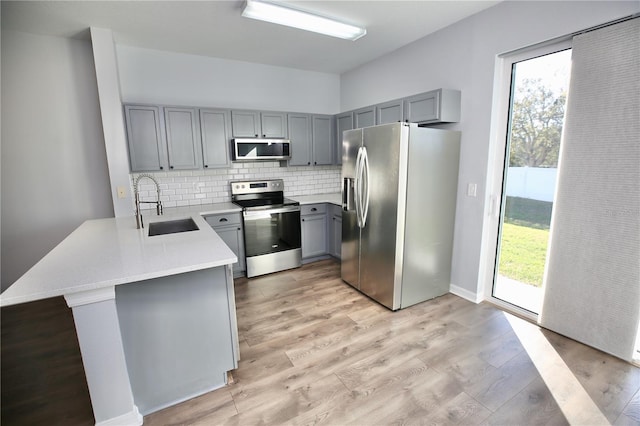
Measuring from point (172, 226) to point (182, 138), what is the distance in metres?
1.27

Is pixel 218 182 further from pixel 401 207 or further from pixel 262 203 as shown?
pixel 401 207

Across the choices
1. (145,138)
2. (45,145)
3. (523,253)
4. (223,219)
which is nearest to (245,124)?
(145,138)

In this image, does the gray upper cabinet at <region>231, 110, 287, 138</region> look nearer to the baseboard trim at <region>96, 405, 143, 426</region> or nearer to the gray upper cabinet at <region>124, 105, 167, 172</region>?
the gray upper cabinet at <region>124, 105, 167, 172</region>

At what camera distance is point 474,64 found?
286 centimetres

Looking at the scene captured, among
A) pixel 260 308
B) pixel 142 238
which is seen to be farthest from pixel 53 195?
pixel 260 308

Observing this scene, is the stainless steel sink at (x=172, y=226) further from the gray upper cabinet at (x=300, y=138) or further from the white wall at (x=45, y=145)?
the gray upper cabinet at (x=300, y=138)

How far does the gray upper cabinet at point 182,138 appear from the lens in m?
3.50

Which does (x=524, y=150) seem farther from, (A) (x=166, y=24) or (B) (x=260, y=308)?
(A) (x=166, y=24)

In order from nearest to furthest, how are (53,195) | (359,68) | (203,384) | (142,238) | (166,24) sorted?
(203,384) → (142,238) → (166,24) → (53,195) → (359,68)

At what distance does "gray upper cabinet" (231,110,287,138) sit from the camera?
386cm

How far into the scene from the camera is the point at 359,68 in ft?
14.4

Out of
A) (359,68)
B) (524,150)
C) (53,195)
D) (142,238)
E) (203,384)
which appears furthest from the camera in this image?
(359,68)

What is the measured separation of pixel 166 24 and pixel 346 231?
284cm

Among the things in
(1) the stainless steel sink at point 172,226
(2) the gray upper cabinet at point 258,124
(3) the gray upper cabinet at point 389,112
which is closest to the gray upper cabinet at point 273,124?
(2) the gray upper cabinet at point 258,124
